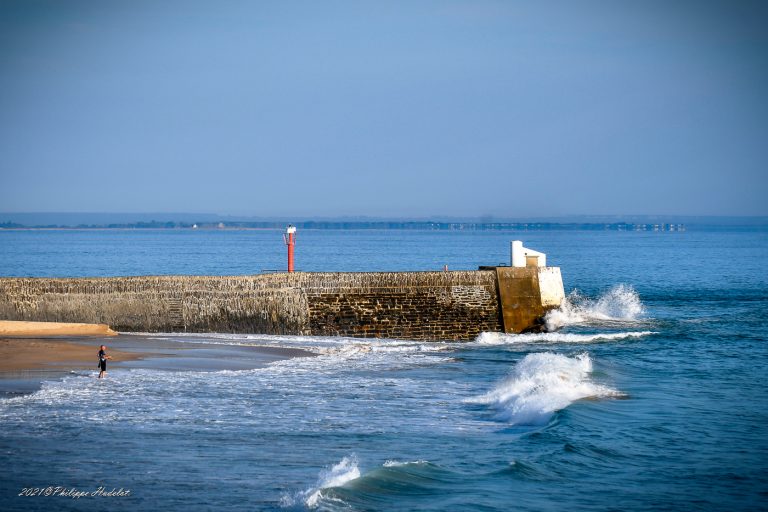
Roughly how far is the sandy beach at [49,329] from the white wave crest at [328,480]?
1330cm

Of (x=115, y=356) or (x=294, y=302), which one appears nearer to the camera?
(x=115, y=356)

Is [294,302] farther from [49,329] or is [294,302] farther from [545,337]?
[545,337]

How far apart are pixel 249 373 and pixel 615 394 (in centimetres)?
712

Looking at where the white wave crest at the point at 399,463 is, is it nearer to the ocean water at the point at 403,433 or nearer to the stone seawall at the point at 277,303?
the ocean water at the point at 403,433

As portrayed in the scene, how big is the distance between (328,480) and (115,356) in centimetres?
1007

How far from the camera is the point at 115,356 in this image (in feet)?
66.6

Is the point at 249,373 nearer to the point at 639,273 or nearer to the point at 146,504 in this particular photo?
the point at 146,504

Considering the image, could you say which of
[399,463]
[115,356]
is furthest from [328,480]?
[115,356]

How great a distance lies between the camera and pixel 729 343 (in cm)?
2758

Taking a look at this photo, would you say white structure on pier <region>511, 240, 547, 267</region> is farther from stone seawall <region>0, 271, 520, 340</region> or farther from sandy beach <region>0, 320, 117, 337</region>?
sandy beach <region>0, 320, 117, 337</region>

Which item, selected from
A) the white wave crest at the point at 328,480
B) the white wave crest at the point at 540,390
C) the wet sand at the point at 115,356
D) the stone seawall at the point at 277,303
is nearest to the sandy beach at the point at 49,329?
the stone seawall at the point at 277,303

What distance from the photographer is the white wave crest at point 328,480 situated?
1080 centimetres

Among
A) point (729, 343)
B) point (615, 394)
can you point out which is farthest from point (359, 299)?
point (729, 343)

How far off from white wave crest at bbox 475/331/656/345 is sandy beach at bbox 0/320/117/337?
31.9 ft
